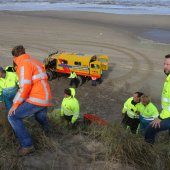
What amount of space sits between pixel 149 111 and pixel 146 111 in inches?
2.8

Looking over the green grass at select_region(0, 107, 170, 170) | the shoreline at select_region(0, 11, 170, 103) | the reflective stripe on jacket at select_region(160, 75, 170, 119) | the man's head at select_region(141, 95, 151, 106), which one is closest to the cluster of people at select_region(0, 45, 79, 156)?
the green grass at select_region(0, 107, 170, 170)

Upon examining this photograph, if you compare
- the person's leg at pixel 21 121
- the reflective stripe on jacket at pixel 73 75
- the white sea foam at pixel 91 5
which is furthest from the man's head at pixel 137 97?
the white sea foam at pixel 91 5

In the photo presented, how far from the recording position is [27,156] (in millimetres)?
5656

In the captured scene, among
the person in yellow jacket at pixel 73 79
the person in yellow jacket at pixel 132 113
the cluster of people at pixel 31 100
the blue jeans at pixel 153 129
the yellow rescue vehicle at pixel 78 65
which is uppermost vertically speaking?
the cluster of people at pixel 31 100

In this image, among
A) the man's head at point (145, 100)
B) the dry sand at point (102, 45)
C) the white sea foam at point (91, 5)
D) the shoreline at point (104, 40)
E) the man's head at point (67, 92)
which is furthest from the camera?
the white sea foam at point (91, 5)

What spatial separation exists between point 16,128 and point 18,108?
Answer: 32cm

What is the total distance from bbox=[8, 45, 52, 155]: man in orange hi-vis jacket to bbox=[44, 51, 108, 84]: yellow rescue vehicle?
8.94 metres

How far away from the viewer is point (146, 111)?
798cm

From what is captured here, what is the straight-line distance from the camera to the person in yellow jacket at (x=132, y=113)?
8.26 meters

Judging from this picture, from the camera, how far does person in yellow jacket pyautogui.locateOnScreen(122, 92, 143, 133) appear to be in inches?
325

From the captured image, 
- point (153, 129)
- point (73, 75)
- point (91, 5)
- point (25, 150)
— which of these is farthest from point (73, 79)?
point (91, 5)

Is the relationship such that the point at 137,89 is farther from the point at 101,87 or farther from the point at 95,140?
the point at 95,140

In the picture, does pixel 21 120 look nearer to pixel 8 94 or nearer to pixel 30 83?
pixel 30 83

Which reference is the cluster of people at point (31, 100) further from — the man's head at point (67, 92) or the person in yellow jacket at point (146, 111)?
the man's head at point (67, 92)
